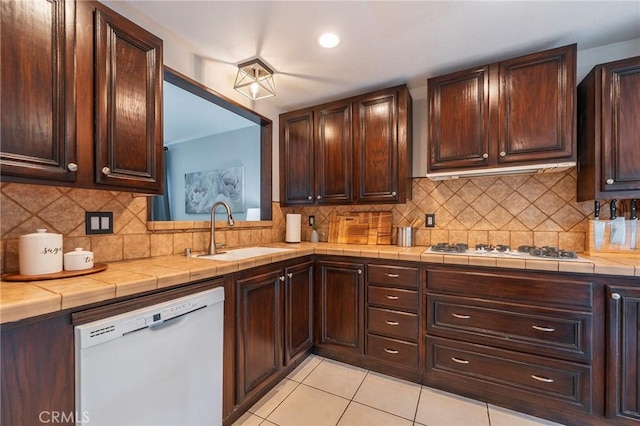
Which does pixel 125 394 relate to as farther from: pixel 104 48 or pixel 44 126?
pixel 104 48

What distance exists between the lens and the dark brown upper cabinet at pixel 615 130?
159cm

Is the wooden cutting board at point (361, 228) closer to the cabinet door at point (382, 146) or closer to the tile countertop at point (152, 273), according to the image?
the cabinet door at point (382, 146)

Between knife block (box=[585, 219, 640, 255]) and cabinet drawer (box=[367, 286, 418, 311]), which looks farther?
cabinet drawer (box=[367, 286, 418, 311])

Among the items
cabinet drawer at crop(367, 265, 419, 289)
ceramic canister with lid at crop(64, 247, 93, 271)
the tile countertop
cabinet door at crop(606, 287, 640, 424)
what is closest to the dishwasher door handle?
the tile countertop

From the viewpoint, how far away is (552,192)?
2.00m

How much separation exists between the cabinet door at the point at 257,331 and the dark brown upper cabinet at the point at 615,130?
217 centimetres

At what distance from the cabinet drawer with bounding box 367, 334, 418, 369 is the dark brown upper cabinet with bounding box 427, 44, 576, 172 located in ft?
4.45

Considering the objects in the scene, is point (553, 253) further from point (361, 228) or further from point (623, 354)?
point (361, 228)

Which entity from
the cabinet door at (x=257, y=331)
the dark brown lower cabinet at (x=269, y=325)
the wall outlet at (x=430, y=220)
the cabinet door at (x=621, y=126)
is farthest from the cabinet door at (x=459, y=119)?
the cabinet door at (x=257, y=331)

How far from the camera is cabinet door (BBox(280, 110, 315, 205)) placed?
265 cm

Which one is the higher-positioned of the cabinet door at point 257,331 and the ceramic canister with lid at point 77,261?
the ceramic canister with lid at point 77,261

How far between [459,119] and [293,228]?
1.73 meters

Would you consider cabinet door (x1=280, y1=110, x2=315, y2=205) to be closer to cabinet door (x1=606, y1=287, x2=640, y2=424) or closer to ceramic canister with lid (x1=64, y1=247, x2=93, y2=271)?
ceramic canister with lid (x1=64, y1=247, x2=93, y2=271)

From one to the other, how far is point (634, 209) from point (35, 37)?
10.9ft
